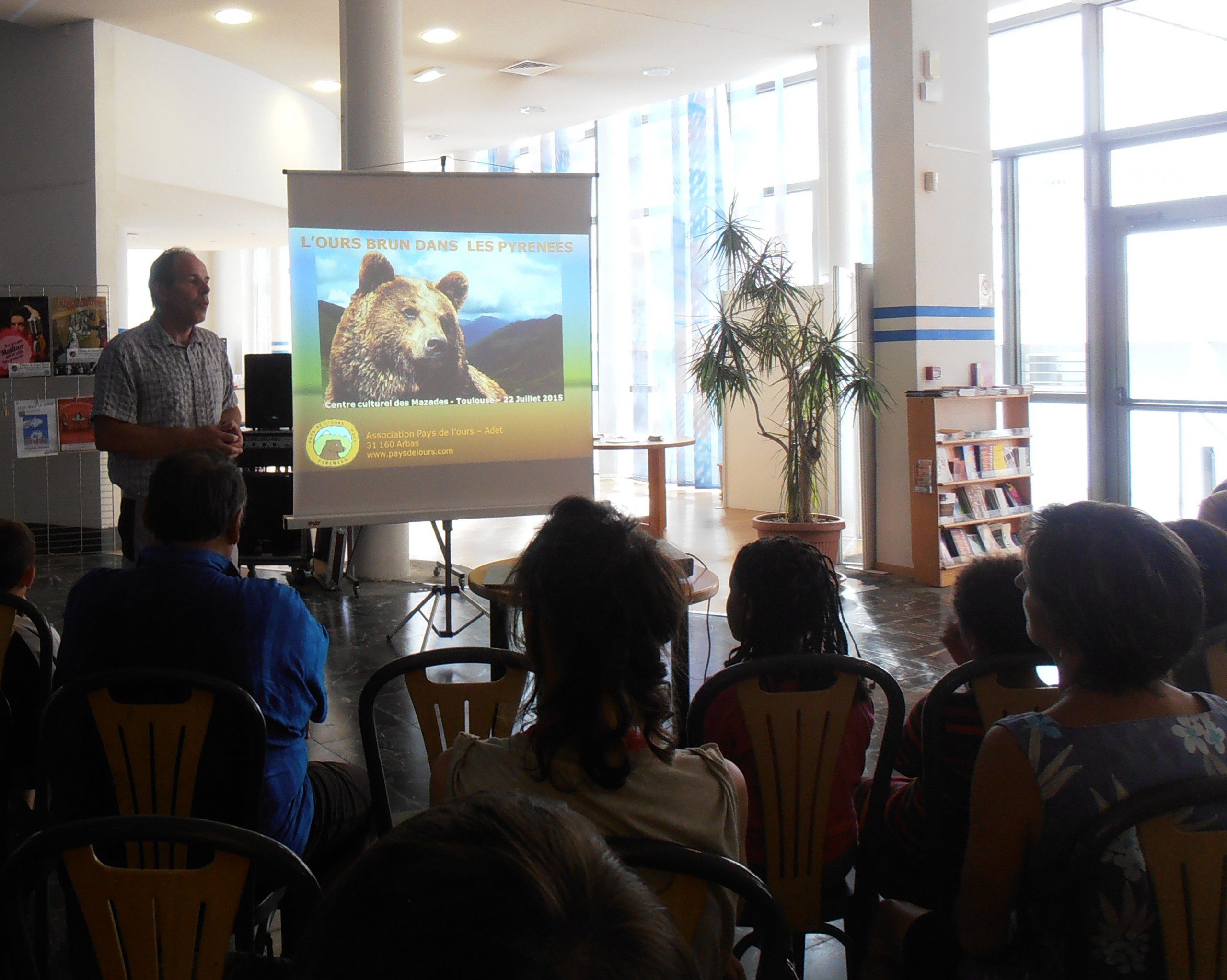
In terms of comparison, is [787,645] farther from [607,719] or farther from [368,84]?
[368,84]

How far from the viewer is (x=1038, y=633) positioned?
1.37 metres

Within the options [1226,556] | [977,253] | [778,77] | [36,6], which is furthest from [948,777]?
[778,77]

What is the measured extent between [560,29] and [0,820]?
700 centimetres

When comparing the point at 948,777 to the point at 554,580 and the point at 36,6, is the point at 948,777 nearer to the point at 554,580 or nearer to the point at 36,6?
the point at 554,580

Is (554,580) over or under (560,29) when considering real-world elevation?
under

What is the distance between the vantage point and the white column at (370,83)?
18.1ft

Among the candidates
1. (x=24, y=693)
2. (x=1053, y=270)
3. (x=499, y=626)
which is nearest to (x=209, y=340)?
(x=499, y=626)

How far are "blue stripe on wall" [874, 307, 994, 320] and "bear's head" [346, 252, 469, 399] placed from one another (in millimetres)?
2955

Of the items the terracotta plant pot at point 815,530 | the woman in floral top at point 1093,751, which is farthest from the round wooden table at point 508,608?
the terracotta plant pot at point 815,530

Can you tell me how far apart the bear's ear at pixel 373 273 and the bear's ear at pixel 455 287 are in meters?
0.19

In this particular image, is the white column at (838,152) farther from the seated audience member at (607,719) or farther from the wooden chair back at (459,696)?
the seated audience member at (607,719)

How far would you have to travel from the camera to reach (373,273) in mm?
4180

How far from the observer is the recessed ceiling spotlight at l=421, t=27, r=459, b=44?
7527 mm

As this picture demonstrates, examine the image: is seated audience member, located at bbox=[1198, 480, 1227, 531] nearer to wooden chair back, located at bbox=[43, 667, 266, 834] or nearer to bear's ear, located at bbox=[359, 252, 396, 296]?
wooden chair back, located at bbox=[43, 667, 266, 834]
